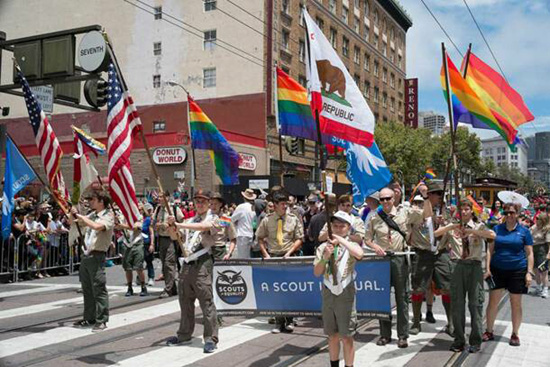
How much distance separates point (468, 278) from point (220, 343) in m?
3.28

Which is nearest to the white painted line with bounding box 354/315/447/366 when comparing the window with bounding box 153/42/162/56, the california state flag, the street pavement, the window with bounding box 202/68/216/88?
the street pavement

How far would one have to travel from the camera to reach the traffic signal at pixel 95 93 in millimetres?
10891

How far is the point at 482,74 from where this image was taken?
7.53m

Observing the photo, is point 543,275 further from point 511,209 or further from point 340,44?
point 340,44

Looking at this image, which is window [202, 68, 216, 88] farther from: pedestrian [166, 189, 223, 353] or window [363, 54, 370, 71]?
pedestrian [166, 189, 223, 353]

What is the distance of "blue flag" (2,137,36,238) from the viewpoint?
9.15 m

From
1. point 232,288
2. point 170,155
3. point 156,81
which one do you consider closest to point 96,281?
point 232,288

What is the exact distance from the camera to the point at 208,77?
35.5m

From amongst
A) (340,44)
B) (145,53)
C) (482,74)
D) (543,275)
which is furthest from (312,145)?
(482,74)

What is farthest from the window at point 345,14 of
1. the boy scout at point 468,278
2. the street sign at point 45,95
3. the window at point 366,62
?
the boy scout at point 468,278

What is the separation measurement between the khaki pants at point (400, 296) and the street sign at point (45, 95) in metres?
8.25

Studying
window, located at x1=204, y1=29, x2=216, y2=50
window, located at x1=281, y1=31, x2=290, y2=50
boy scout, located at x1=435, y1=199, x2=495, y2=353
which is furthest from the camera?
window, located at x1=281, y1=31, x2=290, y2=50

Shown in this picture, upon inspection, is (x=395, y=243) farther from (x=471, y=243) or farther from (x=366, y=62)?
(x=366, y=62)

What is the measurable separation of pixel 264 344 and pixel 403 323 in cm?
182
